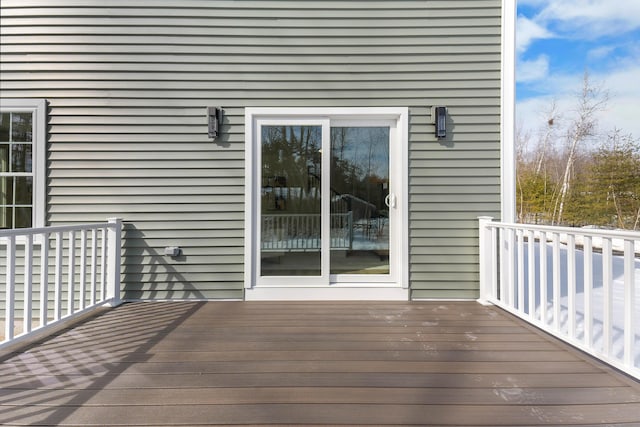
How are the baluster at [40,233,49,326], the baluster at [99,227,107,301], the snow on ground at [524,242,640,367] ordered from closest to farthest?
the baluster at [40,233,49,326]
the snow on ground at [524,242,640,367]
the baluster at [99,227,107,301]

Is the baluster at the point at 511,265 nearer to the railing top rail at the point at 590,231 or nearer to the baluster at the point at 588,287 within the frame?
the railing top rail at the point at 590,231

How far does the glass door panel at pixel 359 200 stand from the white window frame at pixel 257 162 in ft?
0.53

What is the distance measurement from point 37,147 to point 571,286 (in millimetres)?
4952

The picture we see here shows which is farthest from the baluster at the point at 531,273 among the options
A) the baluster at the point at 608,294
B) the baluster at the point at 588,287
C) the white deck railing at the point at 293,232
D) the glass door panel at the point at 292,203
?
the glass door panel at the point at 292,203

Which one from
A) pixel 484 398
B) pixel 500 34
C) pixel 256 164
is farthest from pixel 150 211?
pixel 500 34

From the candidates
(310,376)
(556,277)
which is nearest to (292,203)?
(310,376)

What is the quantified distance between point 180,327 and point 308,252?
1407mm

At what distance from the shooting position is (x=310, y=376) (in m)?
1.95

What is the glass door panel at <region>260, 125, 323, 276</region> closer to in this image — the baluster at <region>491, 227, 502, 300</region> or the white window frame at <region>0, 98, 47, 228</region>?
the baluster at <region>491, 227, 502, 300</region>

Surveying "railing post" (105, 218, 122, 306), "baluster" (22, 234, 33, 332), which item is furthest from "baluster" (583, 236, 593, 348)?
"railing post" (105, 218, 122, 306)

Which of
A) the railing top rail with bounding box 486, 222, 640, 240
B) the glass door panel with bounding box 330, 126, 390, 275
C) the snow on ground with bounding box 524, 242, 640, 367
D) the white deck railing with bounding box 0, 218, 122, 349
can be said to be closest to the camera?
the railing top rail with bounding box 486, 222, 640, 240

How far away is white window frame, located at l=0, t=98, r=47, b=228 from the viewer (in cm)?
356

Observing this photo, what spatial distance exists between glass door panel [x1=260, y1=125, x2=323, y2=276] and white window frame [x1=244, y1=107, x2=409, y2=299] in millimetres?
94

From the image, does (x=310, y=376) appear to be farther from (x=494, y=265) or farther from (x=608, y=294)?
(x=494, y=265)
